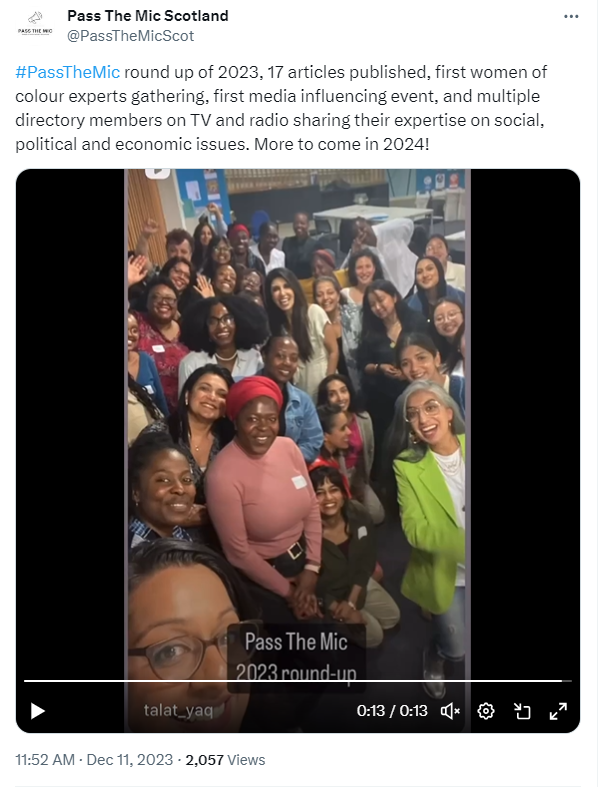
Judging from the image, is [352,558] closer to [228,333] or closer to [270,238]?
[228,333]

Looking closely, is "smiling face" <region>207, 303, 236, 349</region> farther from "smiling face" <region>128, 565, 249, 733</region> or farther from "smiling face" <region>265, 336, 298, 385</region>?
"smiling face" <region>128, 565, 249, 733</region>

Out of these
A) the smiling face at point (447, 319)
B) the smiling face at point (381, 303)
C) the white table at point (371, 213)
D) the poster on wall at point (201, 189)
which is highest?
the poster on wall at point (201, 189)

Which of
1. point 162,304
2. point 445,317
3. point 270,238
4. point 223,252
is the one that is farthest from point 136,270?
point 445,317

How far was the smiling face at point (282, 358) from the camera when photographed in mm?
1938

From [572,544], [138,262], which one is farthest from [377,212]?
[572,544]

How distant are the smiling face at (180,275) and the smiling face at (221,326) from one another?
91 millimetres

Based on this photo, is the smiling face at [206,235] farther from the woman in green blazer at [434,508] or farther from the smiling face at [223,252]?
the woman in green blazer at [434,508]

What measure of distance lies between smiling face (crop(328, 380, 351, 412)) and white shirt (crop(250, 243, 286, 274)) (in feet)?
1.02

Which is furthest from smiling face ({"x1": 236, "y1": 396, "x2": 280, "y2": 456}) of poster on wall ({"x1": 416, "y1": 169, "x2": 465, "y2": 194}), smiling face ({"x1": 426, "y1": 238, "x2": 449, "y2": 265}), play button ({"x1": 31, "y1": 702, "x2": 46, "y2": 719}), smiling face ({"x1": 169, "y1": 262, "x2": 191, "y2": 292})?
play button ({"x1": 31, "y1": 702, "x2": 46, "y2": 719})

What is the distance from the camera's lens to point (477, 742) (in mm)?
1972

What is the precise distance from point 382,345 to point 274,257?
1.12 ft

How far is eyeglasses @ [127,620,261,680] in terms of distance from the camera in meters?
1.94

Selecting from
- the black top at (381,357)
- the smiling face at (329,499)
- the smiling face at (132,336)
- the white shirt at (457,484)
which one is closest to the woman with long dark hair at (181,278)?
the smiling face at (132,336)
